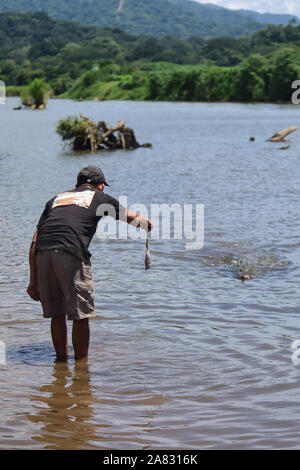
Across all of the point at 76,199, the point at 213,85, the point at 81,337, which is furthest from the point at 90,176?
the point at 213,85

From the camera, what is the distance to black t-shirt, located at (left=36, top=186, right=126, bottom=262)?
583 cm

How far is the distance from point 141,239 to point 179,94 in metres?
108

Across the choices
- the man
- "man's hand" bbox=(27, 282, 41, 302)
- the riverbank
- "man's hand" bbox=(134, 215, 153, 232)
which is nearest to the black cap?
the man

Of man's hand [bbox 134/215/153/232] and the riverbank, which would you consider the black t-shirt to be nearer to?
man's hand [bbox 134/215/153/232]

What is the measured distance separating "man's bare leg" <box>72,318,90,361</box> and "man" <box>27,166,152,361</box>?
13cm

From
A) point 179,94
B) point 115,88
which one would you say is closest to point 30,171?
point 179,94

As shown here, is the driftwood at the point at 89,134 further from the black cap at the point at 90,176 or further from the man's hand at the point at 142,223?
the man's hand at the point at 142,223

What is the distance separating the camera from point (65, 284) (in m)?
5.84

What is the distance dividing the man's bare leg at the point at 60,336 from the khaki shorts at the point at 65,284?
6.3 inches

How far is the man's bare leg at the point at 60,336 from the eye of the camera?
20.2 ft
